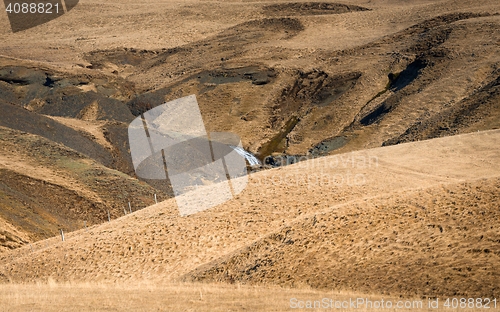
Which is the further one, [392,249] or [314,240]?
[314,240]

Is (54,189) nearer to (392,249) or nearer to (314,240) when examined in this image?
(314,240)

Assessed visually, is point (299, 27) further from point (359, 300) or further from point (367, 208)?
point (359, 300)

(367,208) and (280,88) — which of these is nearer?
(367,208)

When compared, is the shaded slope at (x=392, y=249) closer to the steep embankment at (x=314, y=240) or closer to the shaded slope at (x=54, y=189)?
the steep embankment at (x=314, y=240)

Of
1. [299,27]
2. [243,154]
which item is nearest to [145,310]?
[243,154]

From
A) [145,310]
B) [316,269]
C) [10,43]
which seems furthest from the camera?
[10,43]

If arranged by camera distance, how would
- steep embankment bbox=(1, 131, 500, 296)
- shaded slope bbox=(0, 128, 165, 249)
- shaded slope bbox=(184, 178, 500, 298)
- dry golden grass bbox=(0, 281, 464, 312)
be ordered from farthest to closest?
shaded slope bbox=(0, 128, 165, 249)
steep embankment bbox=(1, 131, 500, 296)
shaded slope bbox=(184, 178, 500, 298)
dry golden grass bbox=(0, 281, 464, 312)

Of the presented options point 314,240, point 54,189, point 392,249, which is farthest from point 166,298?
point 54,189

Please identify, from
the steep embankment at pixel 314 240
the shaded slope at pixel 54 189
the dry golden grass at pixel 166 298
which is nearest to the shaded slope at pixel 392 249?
the steep embankment at pixel 314 240

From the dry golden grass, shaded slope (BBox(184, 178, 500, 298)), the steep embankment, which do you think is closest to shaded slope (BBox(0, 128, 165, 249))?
the steep embankment

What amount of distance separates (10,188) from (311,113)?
1243 inches

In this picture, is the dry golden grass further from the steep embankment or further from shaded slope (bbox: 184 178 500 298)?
the steep embankment

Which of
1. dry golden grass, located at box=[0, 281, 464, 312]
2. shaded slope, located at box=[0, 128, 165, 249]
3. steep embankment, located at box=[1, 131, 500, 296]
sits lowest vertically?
shaded slope, located at box=[0, 128, 165, 249]

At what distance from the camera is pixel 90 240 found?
25156 mm
